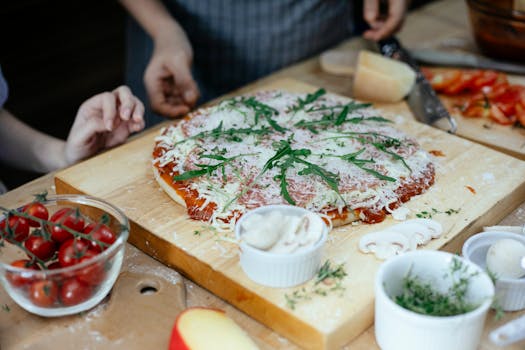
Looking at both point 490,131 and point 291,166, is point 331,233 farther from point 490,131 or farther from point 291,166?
point 490,131

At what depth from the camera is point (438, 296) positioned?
1.29 meters

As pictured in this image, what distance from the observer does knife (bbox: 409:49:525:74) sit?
2541 millimetres

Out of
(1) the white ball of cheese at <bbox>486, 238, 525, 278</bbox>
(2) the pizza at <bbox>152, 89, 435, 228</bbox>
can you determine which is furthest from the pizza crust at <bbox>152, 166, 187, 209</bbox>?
(1) the white ball of cheese at <bbox>486, 238, 525, 278</bbox>

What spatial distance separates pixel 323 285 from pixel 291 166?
1.35ft

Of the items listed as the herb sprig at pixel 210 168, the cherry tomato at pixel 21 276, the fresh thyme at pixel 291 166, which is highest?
the fresh thyme at pixel 291 166

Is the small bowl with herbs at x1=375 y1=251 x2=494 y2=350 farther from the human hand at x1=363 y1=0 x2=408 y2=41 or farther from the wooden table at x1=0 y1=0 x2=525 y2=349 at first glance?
the human hand at x1=363 y1=0 x2=408 y2=41

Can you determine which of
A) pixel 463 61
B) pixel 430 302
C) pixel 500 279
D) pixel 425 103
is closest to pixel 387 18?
pixel 463 61

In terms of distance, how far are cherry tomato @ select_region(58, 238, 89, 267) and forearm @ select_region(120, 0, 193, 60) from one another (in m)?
1.22

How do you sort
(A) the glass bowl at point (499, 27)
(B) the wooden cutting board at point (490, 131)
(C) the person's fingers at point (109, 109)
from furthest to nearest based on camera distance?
(A) the glass bowl at point (499, 27) < (B) the wooden cutting board at point (490, 131) < (C) the person's fingers at point (109, 109)

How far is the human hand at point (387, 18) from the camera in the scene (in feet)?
8.64

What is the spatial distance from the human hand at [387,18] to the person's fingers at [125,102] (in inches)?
45.0

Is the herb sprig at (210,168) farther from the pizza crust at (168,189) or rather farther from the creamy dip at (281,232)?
the creamy dip at (281,232)

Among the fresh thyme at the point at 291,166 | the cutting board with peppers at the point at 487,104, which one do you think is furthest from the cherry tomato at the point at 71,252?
the cutting board with peppers at the point at 487,104

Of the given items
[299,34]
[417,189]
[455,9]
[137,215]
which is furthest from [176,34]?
[455,9]
